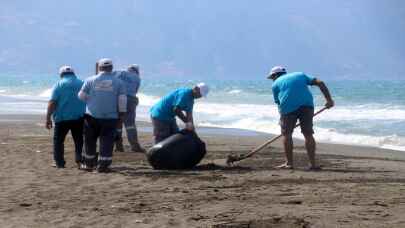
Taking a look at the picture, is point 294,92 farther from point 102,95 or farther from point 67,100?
point 67,100

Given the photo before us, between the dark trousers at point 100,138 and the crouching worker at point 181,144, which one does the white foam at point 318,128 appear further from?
the dark trousers at point 100,138

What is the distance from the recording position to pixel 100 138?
31.7 feet

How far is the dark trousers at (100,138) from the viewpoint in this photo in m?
9.59

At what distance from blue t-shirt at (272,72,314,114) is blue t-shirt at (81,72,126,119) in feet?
6.79

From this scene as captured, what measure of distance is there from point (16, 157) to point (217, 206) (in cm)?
516

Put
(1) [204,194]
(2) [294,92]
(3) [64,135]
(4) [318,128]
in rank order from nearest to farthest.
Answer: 1. (1) [204,194]
2. (2) [294,92]
3. (3) [64,135]
4. (4) [318,128]

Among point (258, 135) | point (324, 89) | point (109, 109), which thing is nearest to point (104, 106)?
point (109, 109)

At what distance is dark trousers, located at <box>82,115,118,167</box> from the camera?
31.5 feet

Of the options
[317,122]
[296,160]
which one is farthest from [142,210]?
[317,122]

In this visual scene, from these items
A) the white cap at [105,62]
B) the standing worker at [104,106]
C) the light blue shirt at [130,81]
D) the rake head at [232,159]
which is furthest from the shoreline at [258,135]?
the white cap at [105,62]

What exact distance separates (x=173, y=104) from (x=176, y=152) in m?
0.66

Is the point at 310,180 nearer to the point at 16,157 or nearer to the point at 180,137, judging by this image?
the point at 180,137

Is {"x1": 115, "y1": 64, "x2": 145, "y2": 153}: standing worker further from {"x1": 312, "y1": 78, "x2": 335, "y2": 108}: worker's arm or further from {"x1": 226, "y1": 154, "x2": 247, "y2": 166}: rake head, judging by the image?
{"x1": 312, "y1": 78, "x2": 335, "y2": 108}: worker's arm

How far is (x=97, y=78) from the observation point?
9.56 m
